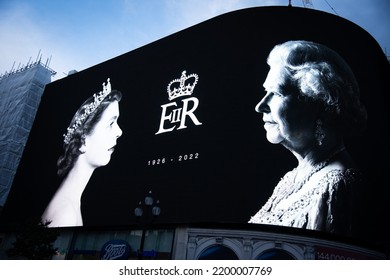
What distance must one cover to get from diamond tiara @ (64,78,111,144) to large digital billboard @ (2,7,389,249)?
23 centimetres

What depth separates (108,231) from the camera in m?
26.0

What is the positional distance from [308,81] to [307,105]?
5.75 ft

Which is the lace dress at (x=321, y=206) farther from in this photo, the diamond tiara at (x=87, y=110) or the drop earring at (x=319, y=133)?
the diamond tiara at (x=87, y=110)

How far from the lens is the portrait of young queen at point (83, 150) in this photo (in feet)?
101

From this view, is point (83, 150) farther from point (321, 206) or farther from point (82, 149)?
point (321, 206)

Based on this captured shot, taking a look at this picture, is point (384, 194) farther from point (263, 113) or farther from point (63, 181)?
point (63, 181)

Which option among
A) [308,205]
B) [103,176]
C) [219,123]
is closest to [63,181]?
[103,176]

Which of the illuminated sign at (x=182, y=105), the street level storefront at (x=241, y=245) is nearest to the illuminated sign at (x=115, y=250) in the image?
the street level storefront at (x=241, y=245)

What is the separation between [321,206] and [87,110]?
22638 mm

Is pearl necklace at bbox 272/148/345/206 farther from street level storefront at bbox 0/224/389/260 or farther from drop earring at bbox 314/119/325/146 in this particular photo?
street level storefront at bbox 0/224/389/260

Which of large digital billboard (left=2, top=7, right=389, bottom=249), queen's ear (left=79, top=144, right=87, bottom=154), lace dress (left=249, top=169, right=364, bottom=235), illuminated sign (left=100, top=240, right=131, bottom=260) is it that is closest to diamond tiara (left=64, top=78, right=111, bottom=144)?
large digital billboard (left=2, top=7, right=389, bottom=249)

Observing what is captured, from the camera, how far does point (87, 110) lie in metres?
34.9

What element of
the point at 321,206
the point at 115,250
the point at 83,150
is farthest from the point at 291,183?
the point at 83,150

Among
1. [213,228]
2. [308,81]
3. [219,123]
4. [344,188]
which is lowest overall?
[213,228]
